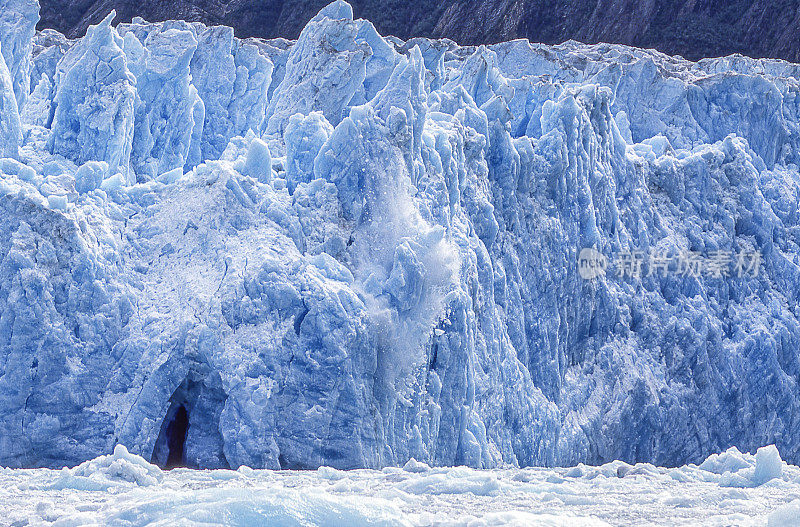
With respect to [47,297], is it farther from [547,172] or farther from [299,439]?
[547,172]

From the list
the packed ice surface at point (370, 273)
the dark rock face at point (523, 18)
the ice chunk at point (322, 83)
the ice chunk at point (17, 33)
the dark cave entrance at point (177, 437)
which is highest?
the dark rock face at point (523, 18)

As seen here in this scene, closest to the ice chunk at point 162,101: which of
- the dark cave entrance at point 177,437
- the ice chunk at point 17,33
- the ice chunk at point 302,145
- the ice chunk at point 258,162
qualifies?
the ice chunk at point 17,33

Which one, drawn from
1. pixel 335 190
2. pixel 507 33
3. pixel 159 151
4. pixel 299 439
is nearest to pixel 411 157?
pixel 335 190

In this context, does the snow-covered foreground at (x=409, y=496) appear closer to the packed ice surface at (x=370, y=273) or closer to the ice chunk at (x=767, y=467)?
the ice chunk at (x=767, y=467)

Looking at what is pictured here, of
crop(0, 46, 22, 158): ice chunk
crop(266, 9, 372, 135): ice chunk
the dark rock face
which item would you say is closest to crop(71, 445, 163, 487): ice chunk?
crop(0, 46, 22, 158): ice chunk

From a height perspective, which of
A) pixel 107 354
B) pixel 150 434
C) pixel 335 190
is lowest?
pixel 150 434

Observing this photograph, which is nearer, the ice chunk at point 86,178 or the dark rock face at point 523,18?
the ice chunk at point 86,178

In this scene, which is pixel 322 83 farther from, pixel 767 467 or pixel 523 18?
pixel 523 18

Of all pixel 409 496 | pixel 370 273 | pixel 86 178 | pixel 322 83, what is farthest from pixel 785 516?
pixel 322 83
